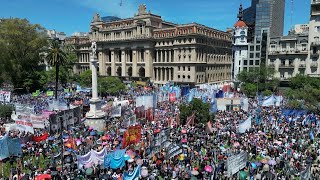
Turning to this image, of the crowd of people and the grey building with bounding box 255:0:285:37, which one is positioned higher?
the grey building with bounding box 255:0:285:37

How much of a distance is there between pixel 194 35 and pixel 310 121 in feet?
141

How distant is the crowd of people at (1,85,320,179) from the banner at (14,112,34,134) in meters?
0.66

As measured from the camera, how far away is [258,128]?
30.9 meters

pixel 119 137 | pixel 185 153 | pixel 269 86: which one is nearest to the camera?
pixel 185 153

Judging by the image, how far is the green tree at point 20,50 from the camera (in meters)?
58.8

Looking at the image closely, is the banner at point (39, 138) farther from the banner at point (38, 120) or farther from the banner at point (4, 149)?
the banner at point (4, 149)

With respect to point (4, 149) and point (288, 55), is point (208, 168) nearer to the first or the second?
point (4, 149)

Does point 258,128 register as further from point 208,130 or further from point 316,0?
point 316,0

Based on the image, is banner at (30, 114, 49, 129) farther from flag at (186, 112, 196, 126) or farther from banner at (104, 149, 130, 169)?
flag at (186, 112, 196, 126)

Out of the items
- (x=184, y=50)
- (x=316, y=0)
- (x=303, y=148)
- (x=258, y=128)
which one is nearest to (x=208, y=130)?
(x=258, y=128)

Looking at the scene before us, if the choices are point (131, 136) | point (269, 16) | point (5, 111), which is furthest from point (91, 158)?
point (269, 16)

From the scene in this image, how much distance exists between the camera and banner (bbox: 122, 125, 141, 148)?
23562 millimetres

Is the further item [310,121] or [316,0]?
[316,0]

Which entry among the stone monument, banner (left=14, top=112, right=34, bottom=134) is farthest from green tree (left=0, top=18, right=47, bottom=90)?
banner (left=14, top=112, right=34, bottom=134)
